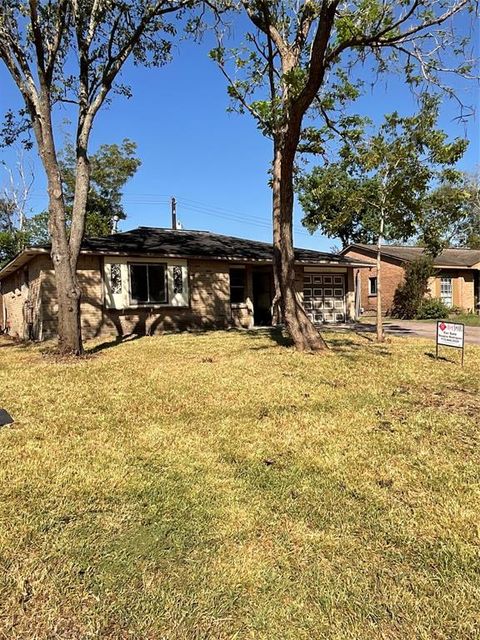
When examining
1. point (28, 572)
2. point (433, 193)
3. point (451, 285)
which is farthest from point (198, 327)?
point (451, 285)

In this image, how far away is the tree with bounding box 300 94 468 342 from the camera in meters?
9.72

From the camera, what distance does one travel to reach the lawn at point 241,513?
2.29 metres

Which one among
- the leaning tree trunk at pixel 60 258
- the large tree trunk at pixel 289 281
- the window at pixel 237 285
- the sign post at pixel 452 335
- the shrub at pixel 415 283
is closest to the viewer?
the sign post at pixel 452 335

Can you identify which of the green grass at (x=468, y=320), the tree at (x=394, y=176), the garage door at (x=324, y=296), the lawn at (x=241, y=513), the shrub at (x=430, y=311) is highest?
the tree at (x=394, y=176)

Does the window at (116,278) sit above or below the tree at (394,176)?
below

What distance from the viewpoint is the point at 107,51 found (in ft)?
36.1

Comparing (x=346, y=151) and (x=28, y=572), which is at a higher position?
(x=346, y=151)

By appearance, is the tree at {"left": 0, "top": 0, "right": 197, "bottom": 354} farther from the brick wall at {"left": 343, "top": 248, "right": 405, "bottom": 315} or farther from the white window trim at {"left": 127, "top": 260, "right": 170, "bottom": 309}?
the brick wall at {"left": 343, "top": 248, "right": 405, "bottom": 315}

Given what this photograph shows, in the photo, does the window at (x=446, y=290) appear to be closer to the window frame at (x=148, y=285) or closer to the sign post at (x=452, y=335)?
the window frame at (x=148, y=285)

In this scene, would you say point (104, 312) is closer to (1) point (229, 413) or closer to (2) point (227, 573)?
(1) point (229, 413)

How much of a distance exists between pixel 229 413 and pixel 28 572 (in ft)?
10.4

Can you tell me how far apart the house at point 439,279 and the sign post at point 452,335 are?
1652cm

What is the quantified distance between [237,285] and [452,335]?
31.7ft

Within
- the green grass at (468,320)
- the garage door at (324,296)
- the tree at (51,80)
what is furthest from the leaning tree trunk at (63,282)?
the green grass at (468,320)
